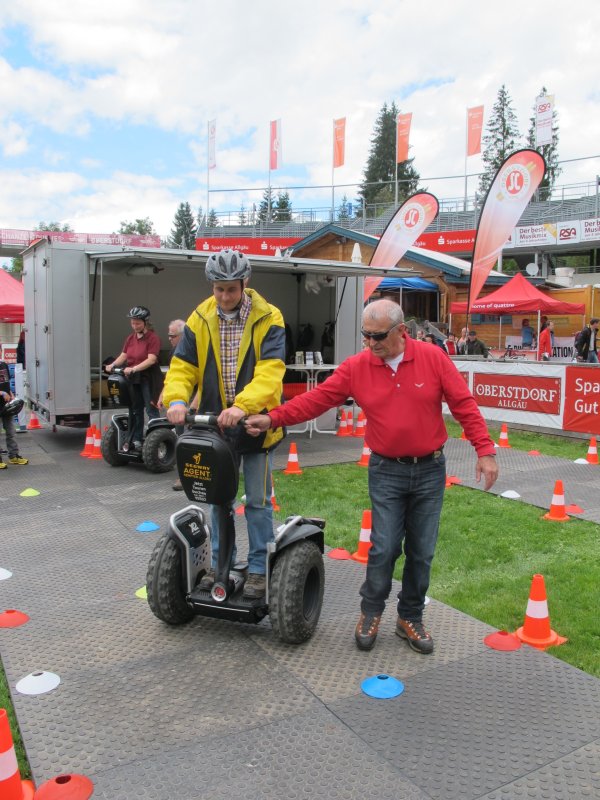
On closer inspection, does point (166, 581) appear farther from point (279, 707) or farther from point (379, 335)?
point (379, 335)

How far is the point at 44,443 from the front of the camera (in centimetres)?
1002

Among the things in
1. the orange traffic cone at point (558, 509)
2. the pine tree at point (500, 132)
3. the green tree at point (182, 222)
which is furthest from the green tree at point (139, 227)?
the orange traffic cone at point (558, 509)

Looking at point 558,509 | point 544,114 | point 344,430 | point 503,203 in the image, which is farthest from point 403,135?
point 558,509

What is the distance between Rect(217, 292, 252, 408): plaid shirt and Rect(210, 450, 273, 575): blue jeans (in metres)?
0.38

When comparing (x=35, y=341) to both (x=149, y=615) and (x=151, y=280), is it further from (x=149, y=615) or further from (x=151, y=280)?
(x=149, y=615)

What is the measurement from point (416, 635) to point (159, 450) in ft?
16.1

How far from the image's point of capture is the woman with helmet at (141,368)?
797cm

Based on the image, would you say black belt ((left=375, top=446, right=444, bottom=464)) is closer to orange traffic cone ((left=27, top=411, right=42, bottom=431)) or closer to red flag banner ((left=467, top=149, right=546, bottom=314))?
orange traffic cone ((left=27, top=411, right=42, bottom=431))

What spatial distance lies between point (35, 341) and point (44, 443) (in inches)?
60.9

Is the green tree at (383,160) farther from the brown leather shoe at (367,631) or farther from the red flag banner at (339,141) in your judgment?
the brown leather shoe at (367,631)

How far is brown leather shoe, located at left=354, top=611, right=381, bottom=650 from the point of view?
140 inches

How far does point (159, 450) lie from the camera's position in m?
7.86

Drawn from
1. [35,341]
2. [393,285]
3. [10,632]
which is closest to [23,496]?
→ [10,632]

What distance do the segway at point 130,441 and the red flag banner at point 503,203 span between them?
943 centimetres
